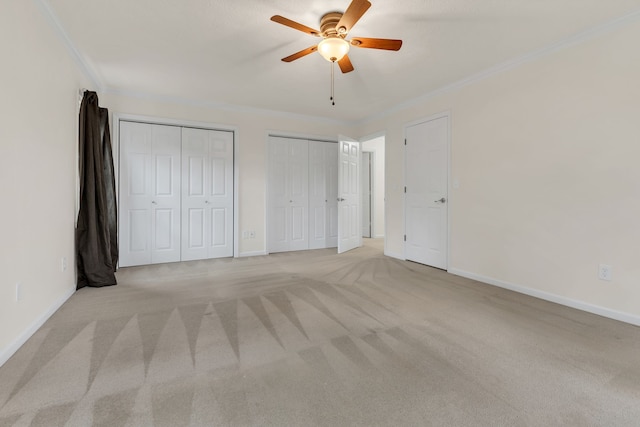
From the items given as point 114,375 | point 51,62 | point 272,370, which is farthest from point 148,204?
point 272,370

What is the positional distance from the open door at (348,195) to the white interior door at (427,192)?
112 cm

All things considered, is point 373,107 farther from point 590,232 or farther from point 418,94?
point 590,232

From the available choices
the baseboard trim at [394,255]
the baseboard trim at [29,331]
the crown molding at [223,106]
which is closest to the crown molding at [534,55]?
the crown molding at [223,106]

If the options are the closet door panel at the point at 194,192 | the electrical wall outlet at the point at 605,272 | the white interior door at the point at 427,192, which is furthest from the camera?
the closet door panel at the point at 194,192

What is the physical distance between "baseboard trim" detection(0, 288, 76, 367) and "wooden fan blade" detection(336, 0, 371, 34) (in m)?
2.92

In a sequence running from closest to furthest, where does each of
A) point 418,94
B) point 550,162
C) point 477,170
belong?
point 550,162 < point 477,170 < point 418,94

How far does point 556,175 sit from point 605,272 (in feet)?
2.98

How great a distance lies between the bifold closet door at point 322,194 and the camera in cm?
539

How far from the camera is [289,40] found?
2668 millimetres

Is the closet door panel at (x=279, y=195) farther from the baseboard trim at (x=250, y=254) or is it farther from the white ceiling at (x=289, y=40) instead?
the white ceiling at (x=289, y=40)

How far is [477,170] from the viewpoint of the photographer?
3410 mm

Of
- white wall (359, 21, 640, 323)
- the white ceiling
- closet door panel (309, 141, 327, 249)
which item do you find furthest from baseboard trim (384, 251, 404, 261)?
the white ceiling

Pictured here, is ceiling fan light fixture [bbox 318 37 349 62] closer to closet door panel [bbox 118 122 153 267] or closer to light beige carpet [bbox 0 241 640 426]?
light beige carpet [bbox 0 241 640 426]

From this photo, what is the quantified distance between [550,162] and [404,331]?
2156 millimetres
